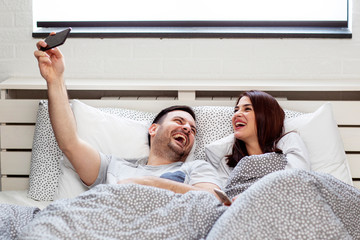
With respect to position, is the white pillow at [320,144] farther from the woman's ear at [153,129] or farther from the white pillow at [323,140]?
the woman's ear at [153,129]

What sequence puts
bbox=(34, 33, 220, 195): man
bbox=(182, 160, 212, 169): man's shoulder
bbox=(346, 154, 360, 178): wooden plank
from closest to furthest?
bbox=(34, 33, 220, 195): man → bbox=(182, 160, 212, 169): man's shoulder → bbox=(346, 154, 360, 178): wooden plank

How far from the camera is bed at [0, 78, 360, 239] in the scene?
2135 millimetres

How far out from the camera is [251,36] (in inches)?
102

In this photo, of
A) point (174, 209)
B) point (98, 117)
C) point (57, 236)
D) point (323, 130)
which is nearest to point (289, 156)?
point (323, 130)

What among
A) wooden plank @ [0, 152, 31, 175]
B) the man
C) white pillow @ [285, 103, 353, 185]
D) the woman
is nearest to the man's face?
the man

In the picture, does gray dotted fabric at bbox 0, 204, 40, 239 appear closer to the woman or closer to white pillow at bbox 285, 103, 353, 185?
the woman

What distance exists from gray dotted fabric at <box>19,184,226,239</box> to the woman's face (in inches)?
25.2

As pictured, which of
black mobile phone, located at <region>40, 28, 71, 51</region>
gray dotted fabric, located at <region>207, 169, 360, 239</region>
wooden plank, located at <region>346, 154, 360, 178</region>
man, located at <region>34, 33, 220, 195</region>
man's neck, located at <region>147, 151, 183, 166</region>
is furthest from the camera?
wooden plank, located at <region>346, 154, 360, 178</region>

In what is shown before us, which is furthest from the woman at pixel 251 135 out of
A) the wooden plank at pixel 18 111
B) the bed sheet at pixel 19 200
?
the wooden plank at pixel 18 111

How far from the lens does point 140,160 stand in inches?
83.4

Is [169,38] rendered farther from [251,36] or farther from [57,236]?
[57,236]

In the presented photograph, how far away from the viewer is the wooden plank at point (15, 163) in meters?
2.39

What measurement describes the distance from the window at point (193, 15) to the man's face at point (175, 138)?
0.69m

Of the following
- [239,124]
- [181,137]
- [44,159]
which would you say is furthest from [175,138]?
[44,159]
